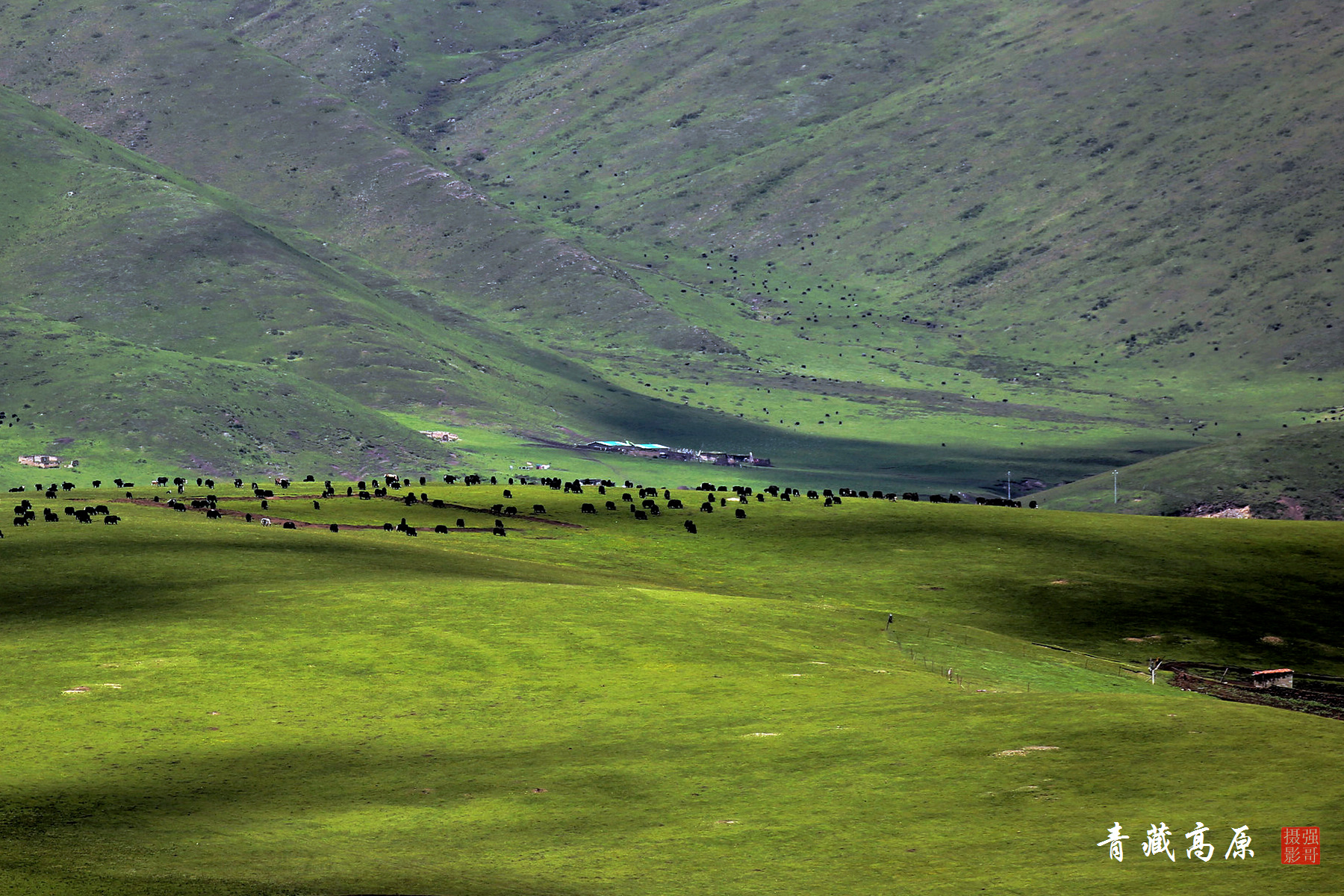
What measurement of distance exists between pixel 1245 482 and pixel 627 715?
137380 millimetres

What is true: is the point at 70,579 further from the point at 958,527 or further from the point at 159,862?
the point at 958,527

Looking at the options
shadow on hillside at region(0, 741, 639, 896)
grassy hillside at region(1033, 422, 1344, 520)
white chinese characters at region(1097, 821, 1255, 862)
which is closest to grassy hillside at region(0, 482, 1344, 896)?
shadow on hillside at region(0, 741, 639, 896)

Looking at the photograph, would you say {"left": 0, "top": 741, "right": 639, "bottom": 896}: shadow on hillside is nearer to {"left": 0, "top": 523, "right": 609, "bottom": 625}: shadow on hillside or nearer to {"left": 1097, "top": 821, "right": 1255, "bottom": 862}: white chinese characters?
{"left": 1097, "top": 821, "right": 1255, "bottom": 862}: white chinese characters

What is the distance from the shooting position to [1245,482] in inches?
6969

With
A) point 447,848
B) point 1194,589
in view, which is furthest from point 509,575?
point 447,848

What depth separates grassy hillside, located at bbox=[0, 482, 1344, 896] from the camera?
125ft

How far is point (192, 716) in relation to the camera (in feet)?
185

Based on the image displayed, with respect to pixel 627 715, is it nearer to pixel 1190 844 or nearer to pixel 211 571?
pixel 1190 844

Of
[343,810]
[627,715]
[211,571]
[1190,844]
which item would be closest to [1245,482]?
[211,571]

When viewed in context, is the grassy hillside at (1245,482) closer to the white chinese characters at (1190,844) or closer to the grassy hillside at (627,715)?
the grassy hillside at (627,715)

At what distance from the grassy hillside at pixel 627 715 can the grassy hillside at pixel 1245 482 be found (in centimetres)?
6400

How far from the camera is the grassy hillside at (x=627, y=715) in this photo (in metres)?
38.0

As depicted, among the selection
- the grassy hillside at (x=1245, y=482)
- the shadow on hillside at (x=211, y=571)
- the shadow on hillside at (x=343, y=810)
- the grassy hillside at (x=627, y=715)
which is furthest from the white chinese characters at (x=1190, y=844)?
the grassy hillside at (x=1245, y=482)

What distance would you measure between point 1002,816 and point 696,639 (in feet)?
111
